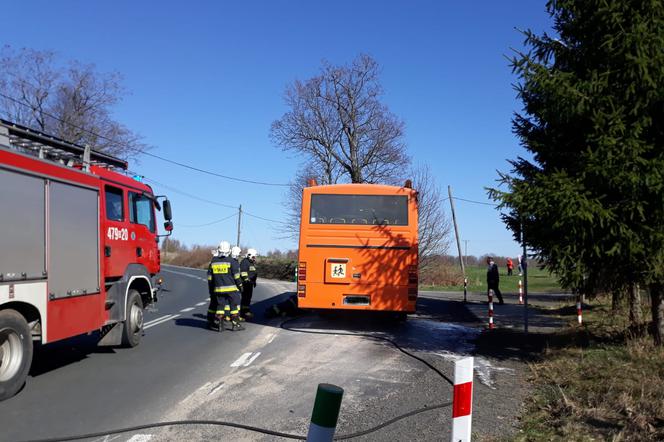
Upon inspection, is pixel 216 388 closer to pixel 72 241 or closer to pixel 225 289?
pixel 72 241

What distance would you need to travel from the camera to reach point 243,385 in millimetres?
7598

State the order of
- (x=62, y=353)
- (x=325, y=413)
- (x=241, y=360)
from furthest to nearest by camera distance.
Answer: (x=62, y=353), (x=241, y=360), (x=325, y=413)

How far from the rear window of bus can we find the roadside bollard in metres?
10.3

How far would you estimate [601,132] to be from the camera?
7.91 meters

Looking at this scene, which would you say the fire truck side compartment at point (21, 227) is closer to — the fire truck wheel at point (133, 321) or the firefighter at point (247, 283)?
the fire truck wheel at point (133, 321)

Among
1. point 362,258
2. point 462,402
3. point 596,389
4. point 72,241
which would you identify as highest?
point 72,241

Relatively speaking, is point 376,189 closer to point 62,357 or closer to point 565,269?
point 565,269

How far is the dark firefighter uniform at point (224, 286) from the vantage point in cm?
1213

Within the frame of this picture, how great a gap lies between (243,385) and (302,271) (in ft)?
17.8

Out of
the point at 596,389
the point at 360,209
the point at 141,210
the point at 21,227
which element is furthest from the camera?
the point at 360,209

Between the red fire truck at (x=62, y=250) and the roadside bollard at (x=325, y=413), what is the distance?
5.09 meters

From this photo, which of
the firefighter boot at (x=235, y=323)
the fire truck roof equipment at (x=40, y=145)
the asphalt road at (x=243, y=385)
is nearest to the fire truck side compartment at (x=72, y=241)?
the fire truck roof equipment at (x=40, y=145)

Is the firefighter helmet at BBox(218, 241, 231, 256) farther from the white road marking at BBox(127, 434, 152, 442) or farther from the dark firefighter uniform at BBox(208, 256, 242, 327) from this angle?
the white road marking at BBox(127, 434, 152, 442)

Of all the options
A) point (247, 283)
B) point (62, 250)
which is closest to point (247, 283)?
point (247, 283)
